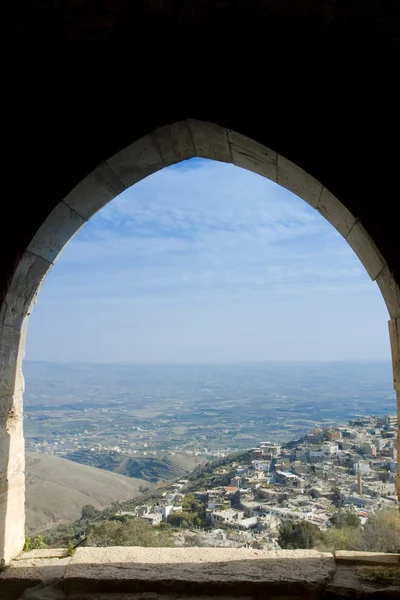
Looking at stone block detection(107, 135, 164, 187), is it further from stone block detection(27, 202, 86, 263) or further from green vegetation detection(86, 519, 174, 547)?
green vegetation detection(86, 519, 174, 547)

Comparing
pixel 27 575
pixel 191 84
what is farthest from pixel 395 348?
pixel 27 575

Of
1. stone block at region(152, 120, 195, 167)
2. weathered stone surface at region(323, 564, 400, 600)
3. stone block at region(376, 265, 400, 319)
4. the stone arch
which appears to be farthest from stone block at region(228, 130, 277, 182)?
weathered stone surface at region(323, 564, 400, 600)

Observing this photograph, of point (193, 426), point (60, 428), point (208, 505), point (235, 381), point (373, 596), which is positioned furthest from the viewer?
point (235, 381)

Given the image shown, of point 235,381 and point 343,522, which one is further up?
point 235,381

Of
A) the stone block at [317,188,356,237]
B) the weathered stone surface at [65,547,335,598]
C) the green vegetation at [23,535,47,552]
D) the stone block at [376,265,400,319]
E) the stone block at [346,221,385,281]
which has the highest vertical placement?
the stone block at [317,188,356,237]

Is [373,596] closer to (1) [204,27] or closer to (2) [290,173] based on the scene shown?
(2) [290,173]

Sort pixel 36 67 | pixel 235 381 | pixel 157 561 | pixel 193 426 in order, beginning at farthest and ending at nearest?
pixel 235 381 < pixel 193 426 < pixel 36 67 < pixel 157 561

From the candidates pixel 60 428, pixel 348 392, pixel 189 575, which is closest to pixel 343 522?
pixel 189 575

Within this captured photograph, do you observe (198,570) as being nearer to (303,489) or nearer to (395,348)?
(303,489)
